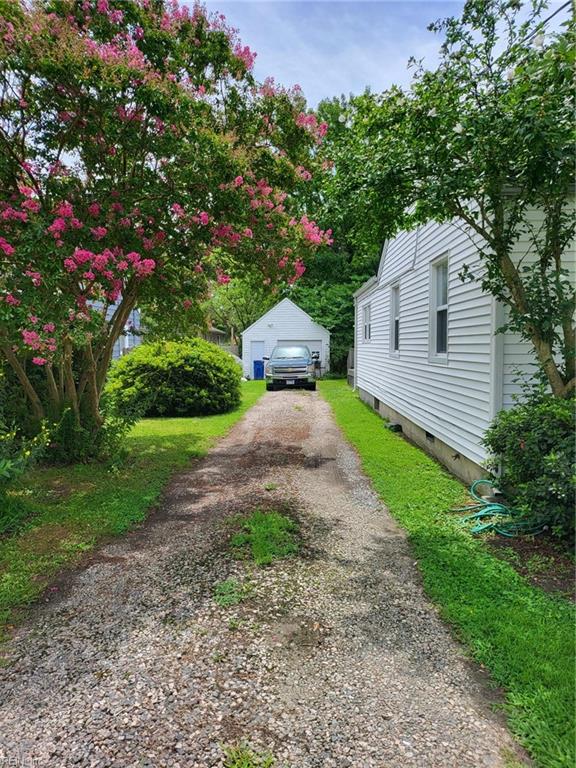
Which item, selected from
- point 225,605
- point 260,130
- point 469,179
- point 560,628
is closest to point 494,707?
point 560,628

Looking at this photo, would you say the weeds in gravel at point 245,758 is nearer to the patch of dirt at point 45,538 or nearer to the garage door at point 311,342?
the patch of dirt at point 45,538

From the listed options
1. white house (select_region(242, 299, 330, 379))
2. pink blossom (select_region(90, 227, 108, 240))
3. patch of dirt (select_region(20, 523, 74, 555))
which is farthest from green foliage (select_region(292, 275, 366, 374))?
patch of dirt (select_region(20, 523, 74, 555))

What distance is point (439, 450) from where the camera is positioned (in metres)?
6.79

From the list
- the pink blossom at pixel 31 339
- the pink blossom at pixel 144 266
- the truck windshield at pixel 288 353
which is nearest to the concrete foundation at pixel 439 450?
the pink blossom at pixel 144 266

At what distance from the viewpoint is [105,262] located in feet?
14.7

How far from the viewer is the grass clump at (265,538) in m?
3.67

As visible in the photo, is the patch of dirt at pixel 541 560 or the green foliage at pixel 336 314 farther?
the green foliage at pixel 336 314

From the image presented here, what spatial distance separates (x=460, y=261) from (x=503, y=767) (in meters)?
5.23

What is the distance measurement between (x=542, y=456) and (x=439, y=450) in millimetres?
3118

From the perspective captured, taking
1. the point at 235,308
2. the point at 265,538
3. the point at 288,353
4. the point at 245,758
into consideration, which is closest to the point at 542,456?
the point at 265,538

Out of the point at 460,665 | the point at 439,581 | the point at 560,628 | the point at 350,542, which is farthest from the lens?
the point at 350,542

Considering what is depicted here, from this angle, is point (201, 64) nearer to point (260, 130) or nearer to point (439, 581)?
point (260, 130)

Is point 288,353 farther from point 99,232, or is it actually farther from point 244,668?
point 244,668

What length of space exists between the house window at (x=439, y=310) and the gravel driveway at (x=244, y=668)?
3.59m
